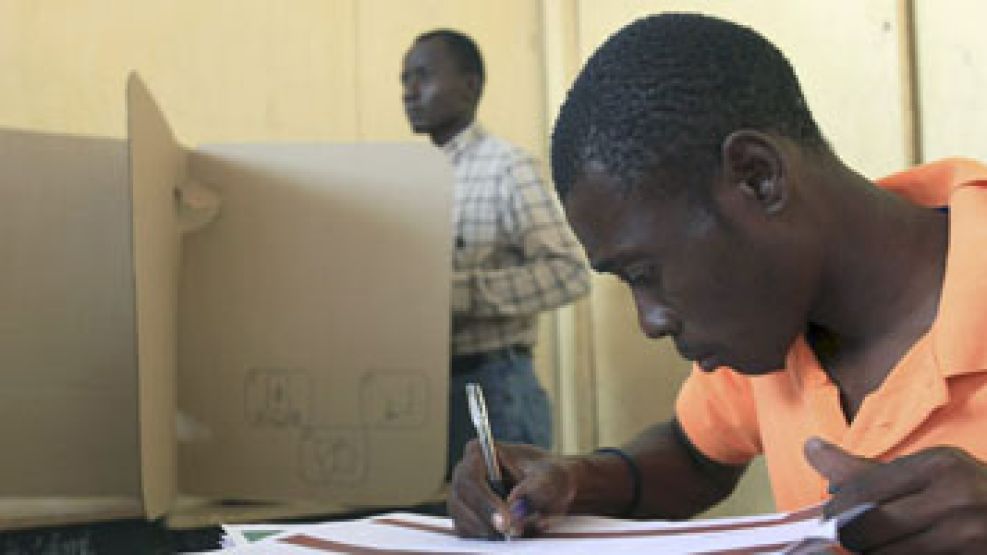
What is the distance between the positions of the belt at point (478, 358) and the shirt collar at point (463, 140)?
348mm

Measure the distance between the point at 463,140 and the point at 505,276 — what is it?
30cm

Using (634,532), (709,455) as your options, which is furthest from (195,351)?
(634,532)

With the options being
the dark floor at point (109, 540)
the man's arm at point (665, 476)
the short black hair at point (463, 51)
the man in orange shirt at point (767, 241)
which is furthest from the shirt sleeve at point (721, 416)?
the short black hair at point (463, 51)

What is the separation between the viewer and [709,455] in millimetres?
1084

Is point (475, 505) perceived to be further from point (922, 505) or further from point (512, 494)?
point (922, 505)

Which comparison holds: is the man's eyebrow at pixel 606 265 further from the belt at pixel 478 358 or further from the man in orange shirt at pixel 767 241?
the belt at pixel 478 358

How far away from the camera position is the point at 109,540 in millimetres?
1287

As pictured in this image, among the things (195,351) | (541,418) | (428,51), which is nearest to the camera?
(195,351)

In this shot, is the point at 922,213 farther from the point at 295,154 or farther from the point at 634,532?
the point at 295,154

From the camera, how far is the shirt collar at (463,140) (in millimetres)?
2182

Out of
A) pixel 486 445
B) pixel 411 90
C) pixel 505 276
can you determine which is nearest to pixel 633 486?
pixel 486 445

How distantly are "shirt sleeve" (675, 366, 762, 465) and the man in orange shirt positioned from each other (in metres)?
0.12

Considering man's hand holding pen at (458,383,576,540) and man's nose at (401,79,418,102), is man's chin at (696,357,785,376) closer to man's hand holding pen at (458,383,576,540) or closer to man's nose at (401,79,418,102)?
man's hand holding pen at (458,383,576,540)

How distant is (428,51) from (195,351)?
3.36 feet
